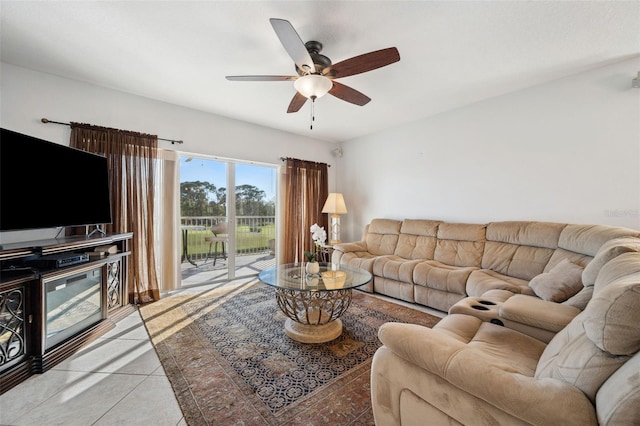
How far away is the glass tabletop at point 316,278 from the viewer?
2197 mm

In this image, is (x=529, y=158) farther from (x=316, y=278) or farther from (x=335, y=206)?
(x=316, y=278)

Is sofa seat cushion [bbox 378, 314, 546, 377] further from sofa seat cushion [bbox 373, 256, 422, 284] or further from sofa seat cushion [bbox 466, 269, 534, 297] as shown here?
sofa seat cushion [bbox 373, 256, 422, 284]

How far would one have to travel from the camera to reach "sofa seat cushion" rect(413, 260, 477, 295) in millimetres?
2664

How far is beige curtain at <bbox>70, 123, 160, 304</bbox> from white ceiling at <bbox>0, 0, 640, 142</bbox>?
24.2 inches

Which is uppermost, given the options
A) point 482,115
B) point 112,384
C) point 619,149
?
point 482,115

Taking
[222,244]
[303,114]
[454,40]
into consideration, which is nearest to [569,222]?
[454,40]

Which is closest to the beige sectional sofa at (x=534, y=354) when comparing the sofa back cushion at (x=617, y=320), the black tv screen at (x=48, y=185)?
the sofa back cushion at (x=617, y=320)

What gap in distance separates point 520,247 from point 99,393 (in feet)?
12.9

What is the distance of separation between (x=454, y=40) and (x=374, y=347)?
2.68m

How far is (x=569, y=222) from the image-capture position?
9.04 ft

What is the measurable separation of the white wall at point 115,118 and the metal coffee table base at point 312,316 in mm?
2246

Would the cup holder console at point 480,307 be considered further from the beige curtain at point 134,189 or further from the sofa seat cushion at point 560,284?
the beige curtain at point 134,189

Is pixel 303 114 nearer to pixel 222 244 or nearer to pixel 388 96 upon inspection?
pixel 388 96

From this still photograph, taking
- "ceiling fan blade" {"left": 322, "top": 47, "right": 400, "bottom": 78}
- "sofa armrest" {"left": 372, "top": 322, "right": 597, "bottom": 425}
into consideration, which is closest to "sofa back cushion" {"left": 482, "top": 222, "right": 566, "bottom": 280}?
"sofa armrest" {"left": 372, "top": 322, "right": 597, "bottom": 425}
